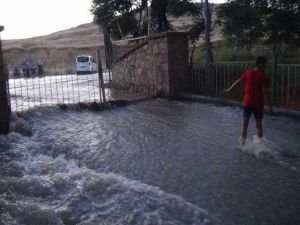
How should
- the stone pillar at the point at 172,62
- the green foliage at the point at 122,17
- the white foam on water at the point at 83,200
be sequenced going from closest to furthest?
the white foam on water at the point at 83,200, the stone pillar at the point at 172,62, the green foliage at the point at 122,17

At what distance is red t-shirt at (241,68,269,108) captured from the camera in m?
6.98

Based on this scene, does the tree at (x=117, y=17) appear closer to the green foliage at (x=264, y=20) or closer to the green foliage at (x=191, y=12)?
the green foliage at (x=191, y=12)

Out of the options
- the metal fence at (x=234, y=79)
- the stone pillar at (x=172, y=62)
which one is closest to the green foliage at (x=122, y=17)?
the stone pillar at (x=172, y=62)

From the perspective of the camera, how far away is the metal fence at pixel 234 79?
33.6 feet

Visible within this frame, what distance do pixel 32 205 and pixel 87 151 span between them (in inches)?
96.6

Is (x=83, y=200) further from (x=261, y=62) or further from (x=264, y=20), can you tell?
(x=264, y=20)

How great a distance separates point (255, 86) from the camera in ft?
22.9

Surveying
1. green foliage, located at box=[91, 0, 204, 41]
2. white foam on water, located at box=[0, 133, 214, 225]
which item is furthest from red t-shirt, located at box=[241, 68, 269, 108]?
green foliage, located at box=[91, 0, 204, 41]

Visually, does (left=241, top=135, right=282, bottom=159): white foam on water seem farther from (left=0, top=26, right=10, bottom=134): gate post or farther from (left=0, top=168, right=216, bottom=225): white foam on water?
(left=0, top=26, right=10, bottom=134): gate post

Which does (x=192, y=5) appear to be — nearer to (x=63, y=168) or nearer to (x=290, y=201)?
(x=63, y=168)

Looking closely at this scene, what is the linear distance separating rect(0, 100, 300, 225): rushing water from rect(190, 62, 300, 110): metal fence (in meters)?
1.21

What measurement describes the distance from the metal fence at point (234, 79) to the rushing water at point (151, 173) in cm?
121

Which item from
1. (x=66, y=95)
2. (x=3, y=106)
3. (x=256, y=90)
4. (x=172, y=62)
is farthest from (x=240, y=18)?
(x=3, y=106)

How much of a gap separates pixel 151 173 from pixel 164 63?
773 centimetres
